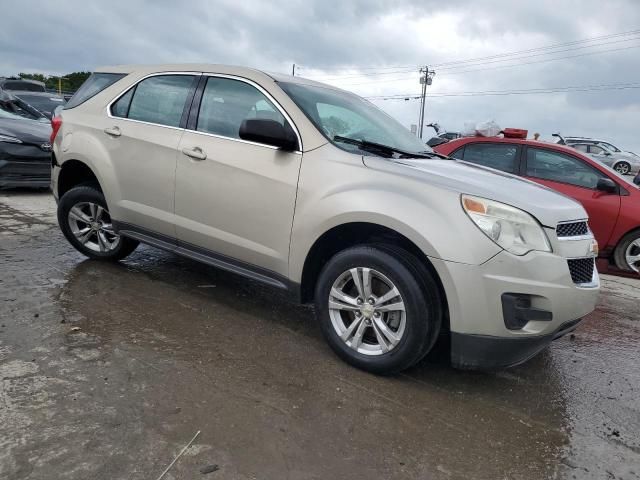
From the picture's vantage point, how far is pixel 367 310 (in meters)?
3.15

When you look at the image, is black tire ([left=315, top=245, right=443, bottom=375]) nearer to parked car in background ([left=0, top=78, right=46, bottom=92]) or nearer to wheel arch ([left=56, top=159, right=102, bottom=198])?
wheel arch ([left=56, top=159, right=102, bottom=198])

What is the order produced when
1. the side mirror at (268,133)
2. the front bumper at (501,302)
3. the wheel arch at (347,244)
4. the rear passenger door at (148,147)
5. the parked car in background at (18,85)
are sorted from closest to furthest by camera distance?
the front bumper at (501,302)
the wheel arch at (347,244)
the side mirror at (268,133)
the rear passenger door at (148,147)
the parked car in background at (18,85)

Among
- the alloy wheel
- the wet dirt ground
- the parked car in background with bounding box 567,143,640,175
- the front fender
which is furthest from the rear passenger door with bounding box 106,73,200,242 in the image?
the alloy wheel

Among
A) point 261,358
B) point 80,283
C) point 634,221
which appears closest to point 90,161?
point 80,283

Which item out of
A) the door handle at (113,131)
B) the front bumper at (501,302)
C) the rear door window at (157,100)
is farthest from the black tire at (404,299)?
the door handle at (113,131)

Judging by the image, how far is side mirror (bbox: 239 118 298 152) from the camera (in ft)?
10.9

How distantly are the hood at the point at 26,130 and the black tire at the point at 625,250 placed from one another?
844cm

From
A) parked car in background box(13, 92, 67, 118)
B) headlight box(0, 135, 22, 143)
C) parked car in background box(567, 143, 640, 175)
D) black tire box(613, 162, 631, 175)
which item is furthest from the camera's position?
black tire box(613, 162, 631, 175)

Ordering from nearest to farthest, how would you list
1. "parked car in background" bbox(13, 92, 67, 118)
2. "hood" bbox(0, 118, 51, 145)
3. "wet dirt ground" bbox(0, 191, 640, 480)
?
1. "wet dirt ground" bbox(0, 191, 640, 480)
2. "hood" bbox(0, 118, 51, 145)
3. "parked car in background" bbox(13, 92, 67, 118)

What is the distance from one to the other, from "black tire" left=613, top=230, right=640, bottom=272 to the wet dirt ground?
2.57 metres

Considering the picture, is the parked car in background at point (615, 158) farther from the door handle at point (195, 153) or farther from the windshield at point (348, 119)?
the door handle at point (195, 153)

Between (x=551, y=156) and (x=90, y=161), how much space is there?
5.38 metres

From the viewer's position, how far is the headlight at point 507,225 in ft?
9.23

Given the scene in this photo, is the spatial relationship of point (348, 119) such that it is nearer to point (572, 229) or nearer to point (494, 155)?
point (572, 229)
